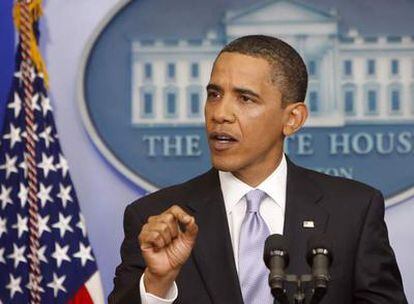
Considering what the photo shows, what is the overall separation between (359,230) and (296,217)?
0.61 ft

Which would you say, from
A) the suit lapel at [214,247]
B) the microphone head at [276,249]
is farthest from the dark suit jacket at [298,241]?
the microphone head at [276,249]

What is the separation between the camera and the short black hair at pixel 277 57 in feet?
9.00

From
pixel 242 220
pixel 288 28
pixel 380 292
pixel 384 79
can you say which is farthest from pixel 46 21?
pixel 380 292

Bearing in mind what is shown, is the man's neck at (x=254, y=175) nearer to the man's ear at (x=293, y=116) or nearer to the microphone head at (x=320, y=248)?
the man's ear at (x=293, y=116)

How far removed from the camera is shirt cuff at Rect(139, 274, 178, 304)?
236 centimetres

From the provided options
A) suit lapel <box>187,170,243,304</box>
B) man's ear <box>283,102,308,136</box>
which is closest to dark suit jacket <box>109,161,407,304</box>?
suit lapel <box>187,170,243,304</box>

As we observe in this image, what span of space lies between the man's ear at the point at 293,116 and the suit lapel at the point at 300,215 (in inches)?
4.4

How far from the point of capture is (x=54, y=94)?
13.8 ft

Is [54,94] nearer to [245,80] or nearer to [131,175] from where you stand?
[131,175]

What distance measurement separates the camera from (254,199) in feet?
9.07

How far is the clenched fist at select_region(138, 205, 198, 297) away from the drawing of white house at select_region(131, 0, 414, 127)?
190 cm

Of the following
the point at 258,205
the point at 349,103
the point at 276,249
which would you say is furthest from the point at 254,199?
the point at 349,103

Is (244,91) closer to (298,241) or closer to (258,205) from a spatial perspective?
(258,205)

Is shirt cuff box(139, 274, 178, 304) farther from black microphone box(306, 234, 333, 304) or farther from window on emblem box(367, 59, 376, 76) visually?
window on emblem box(367, 59, 376, 76)
